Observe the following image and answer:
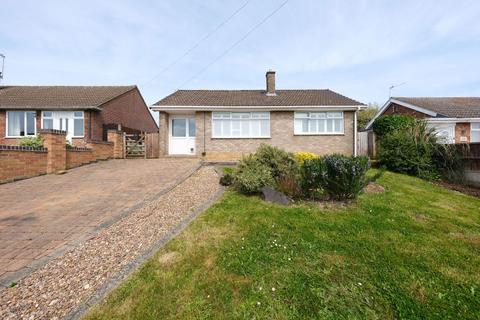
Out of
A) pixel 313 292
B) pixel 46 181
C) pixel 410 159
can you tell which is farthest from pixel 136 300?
pixel 410 159

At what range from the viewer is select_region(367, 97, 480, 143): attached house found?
645 inches

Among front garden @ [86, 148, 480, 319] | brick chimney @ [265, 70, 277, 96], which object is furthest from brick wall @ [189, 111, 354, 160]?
front garden @ [86, 148, 480, 319]

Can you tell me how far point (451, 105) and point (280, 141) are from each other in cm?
1616

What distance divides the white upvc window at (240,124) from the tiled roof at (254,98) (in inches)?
25.7

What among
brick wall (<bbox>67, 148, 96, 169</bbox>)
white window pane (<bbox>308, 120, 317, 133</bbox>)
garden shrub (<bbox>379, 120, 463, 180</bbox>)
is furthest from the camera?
white window pane (<bbox>308, 120, 317, 133</bbox>)

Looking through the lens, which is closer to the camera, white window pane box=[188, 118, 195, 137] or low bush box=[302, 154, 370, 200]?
low bush box=[302, 154, 370, 200]

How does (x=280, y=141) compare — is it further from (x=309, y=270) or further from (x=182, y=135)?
(x=309, y=270)

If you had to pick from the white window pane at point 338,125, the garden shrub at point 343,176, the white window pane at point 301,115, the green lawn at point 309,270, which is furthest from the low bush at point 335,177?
the white window pane at point 338,125

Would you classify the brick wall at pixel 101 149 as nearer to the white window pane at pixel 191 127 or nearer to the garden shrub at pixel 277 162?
the white window pane at pixel 191 127

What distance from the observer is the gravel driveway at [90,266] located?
2359mm

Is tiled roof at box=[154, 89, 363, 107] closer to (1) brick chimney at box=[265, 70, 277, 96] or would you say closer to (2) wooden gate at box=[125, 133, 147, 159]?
(1) brick chimney at box=[265, 70, 277, 96]

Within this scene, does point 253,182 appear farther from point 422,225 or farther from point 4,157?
point 4,157

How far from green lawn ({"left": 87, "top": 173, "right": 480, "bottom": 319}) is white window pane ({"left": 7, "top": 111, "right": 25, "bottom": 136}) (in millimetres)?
20105

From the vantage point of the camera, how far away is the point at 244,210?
15.9ft
